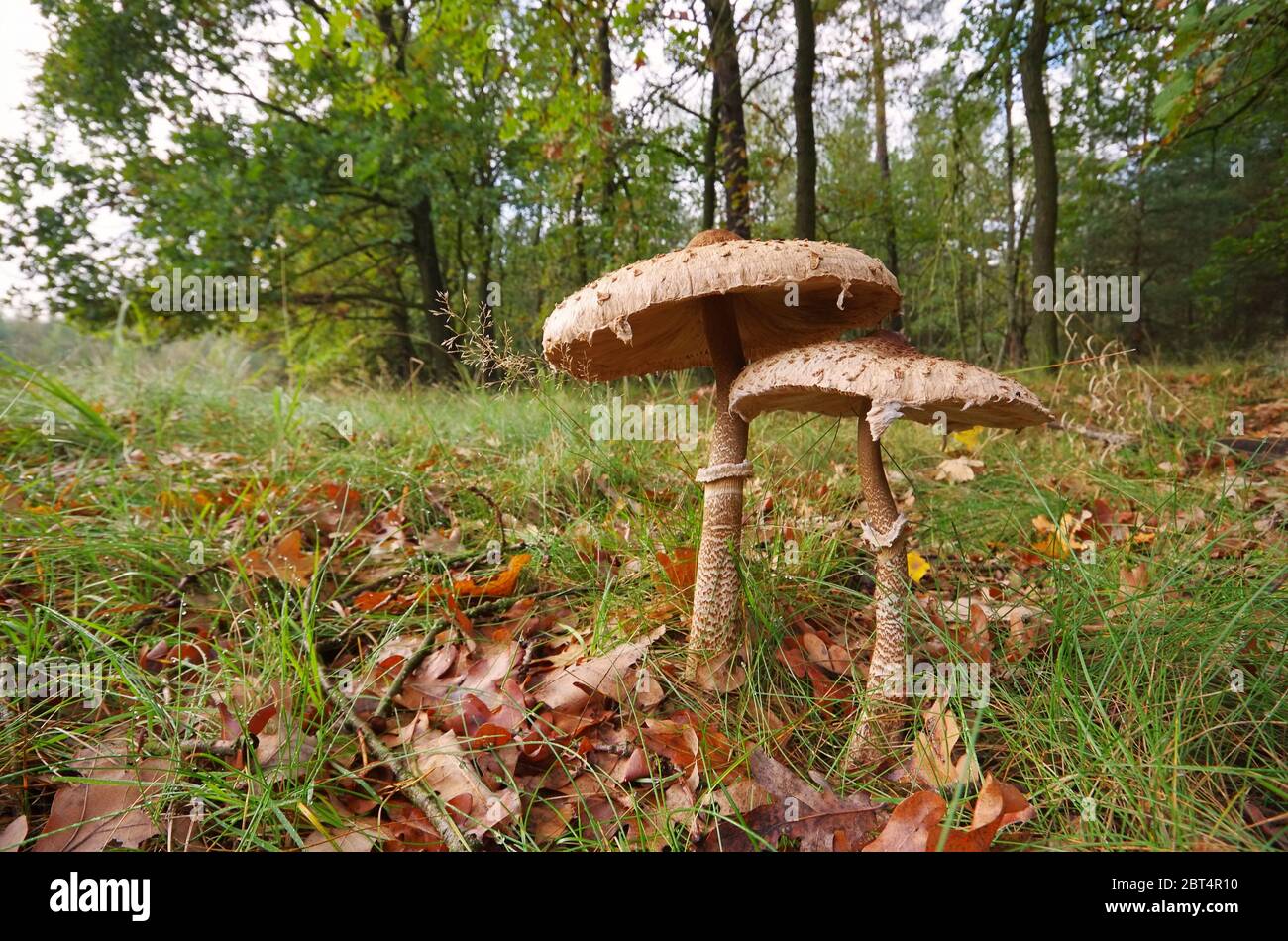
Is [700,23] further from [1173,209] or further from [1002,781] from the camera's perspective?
[1173,209]

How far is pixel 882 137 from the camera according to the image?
62.6 ft

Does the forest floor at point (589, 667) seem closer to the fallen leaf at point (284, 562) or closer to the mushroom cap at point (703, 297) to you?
the fallen leaf at point (284, 562)

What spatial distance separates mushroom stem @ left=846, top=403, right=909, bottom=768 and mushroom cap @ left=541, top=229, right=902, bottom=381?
1.56 feet

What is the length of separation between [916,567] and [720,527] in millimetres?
1135

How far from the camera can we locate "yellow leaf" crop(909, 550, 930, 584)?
2.60 metres

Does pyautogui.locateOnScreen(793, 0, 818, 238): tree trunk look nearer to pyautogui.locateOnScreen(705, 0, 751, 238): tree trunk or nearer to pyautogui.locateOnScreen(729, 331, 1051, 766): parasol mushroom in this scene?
pyautogui.locateOnScreen(705, 0, 751, 238): tree trunk

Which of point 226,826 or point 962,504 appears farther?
point 962,504

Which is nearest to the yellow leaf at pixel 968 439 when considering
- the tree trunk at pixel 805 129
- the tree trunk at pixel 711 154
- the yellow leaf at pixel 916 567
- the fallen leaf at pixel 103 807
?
the yellow leaf at pixel 916 567

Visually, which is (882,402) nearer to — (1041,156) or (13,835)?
(13,835)

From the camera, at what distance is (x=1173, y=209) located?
63.2 feet

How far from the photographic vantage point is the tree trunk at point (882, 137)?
38.8 ft
